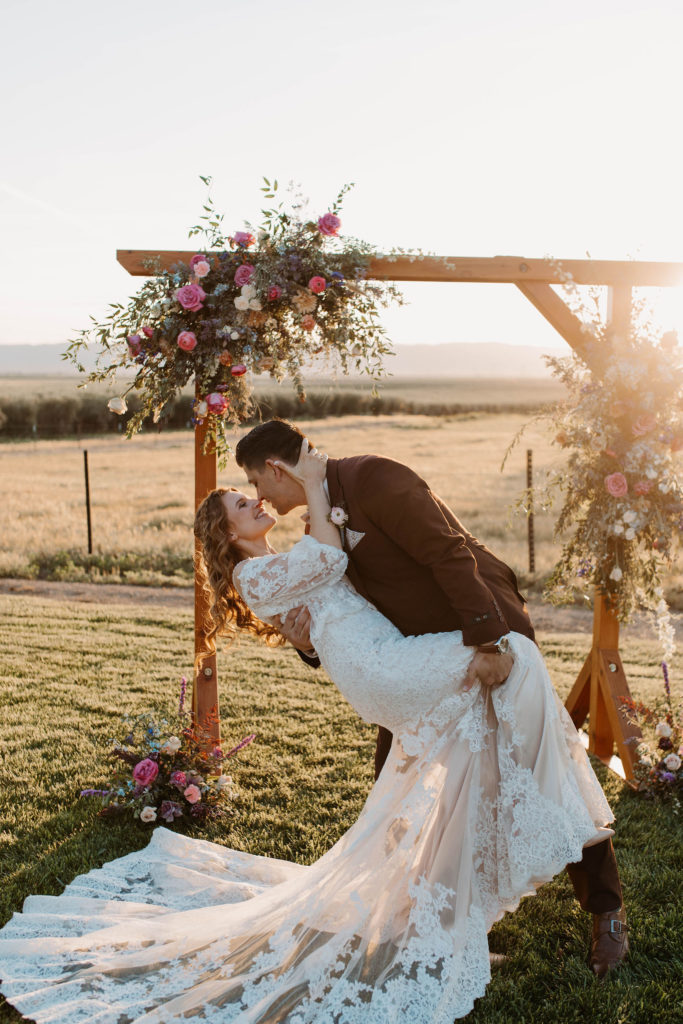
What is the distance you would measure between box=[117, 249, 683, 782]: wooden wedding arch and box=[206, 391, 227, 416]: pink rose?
219 millimetres

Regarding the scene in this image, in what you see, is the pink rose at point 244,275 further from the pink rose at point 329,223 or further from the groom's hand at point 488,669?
Result: the groom's hand at point 488,669

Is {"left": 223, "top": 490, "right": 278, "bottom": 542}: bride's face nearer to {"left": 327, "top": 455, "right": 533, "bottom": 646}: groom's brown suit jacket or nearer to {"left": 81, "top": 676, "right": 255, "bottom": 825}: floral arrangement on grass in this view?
{"left": 327, "top": 455, "right": 533, "bottom": 646}: groom's brown suit jacket

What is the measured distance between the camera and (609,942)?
3.78m

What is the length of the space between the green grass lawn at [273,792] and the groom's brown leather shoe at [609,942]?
2.6 inches

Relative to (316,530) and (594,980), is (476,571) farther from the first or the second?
(594,980)

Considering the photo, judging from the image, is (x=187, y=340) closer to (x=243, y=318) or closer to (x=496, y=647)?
(x=243, y=318)

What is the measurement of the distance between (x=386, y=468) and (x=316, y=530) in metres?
0.39

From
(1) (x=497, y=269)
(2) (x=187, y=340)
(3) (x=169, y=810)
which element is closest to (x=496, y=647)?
(2) (x=187, y=340)

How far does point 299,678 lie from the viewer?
8.46 metres

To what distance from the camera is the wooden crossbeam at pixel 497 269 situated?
511cm

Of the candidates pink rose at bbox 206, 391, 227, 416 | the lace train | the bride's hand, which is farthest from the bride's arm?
pink rose at bbox 206, 391, 227, 416

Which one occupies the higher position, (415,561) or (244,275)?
(244,275)

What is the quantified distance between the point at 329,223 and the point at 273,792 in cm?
353

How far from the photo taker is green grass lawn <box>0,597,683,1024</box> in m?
3.72
